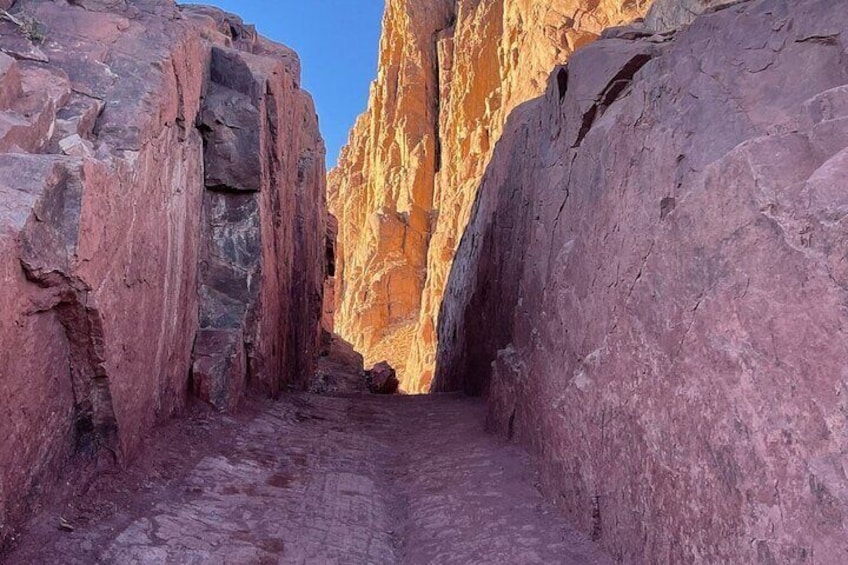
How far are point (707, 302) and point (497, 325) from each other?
8518 millimetres

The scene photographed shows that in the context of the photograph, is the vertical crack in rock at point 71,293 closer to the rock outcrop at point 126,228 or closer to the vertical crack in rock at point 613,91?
the rock outcrop at point 126,228

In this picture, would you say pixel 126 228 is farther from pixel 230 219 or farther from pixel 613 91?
pixel 613 91

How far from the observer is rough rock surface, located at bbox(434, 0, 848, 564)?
3.49 meters

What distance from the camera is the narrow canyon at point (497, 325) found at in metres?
3.88

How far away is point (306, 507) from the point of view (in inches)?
267

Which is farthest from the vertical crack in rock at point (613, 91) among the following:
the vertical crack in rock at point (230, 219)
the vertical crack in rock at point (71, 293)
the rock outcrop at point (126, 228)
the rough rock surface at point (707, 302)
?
the vertical crack in rock at point (71, 293)

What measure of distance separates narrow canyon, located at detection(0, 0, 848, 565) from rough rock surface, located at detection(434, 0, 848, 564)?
0.9 inches

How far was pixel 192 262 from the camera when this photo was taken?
370 inches

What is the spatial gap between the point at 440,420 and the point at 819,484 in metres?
8.59

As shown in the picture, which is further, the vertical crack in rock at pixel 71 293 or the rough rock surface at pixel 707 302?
the vertical crack in rock at pixel 71 293

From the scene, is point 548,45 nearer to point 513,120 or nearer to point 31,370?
point 513,120

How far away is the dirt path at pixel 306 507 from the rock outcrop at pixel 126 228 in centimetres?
46

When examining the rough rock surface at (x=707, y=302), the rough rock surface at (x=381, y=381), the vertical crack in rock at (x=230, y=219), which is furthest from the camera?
the rough rock surface at (x=381, y=381)

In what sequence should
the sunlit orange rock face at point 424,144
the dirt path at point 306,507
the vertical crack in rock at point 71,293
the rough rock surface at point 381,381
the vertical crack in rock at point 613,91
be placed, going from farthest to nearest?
the sunlit orange rock face at point 424,144 → the rough rock surface at point 381,381 → the vertical crack in rock at point 613,91 → the dirt path at point 306,507 → the vertical crack in rock at point 71,293
